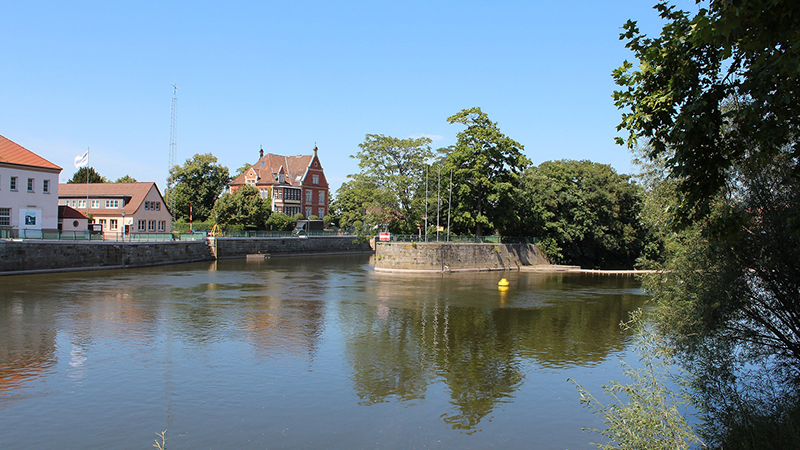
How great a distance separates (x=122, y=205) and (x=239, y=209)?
14720 mm

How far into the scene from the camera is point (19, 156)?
4775 centimetres

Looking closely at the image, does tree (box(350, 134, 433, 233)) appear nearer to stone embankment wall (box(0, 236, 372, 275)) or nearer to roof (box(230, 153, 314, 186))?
stone embankment wall (box(0, 236, 372, 275))

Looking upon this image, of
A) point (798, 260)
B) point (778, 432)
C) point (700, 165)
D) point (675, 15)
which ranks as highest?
point (675, 15)

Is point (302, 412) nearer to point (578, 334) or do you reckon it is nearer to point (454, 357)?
point (454, 357)

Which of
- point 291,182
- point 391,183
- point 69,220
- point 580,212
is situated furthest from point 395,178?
point 291,182

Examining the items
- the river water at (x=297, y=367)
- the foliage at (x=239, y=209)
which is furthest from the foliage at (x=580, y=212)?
the foliage at (x=239, y=209)

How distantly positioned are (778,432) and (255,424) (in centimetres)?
1070

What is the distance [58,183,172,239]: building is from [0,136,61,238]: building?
47.1 ft

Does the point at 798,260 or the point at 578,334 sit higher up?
the point at 798,260

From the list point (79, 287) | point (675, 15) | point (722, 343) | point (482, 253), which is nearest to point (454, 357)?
point (722, 343)

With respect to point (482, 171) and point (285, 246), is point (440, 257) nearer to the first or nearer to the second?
point (482, 171)

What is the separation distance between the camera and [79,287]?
35.8 m

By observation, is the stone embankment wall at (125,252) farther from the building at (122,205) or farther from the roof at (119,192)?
the roof at (119,192)

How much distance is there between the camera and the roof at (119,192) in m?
65.9
